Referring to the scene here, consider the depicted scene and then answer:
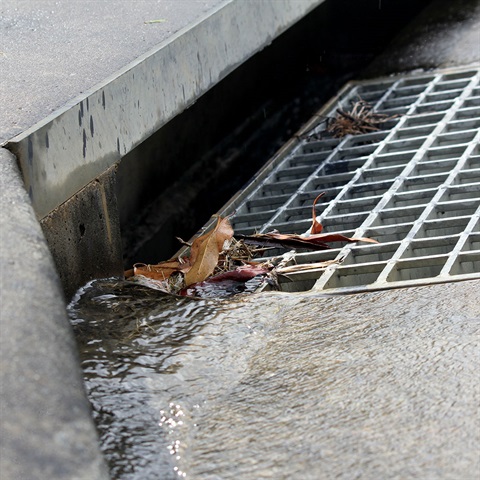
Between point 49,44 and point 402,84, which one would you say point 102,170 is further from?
point 402,84

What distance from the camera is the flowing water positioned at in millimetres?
1501

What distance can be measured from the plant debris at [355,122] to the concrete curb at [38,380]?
197 centimetres

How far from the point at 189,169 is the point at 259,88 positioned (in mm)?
873

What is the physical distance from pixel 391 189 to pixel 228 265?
66 cm

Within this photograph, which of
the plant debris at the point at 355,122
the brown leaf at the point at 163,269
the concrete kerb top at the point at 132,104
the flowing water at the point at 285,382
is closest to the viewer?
the flowing water at the point at 285,382

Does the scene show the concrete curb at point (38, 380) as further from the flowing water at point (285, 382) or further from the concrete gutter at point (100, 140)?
the concrete gutter at point (100, 140)

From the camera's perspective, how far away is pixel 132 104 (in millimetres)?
2414

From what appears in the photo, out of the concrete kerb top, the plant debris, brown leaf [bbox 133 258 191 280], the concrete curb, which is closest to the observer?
the concrete curb

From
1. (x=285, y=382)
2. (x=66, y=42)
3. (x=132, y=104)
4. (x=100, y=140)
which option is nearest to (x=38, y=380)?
(x=285, y=382)

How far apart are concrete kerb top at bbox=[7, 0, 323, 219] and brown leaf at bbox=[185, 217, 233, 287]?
30 cm

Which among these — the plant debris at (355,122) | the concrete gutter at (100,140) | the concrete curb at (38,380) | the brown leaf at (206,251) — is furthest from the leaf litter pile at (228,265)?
the plant debris at (355,122)

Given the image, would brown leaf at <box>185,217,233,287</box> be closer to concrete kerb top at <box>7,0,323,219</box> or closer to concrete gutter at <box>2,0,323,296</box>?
concrete gutter at <box>2,0,323,296</box>

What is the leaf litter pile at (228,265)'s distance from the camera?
229 centimetres

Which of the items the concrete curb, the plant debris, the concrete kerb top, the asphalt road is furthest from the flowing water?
the plant debris
